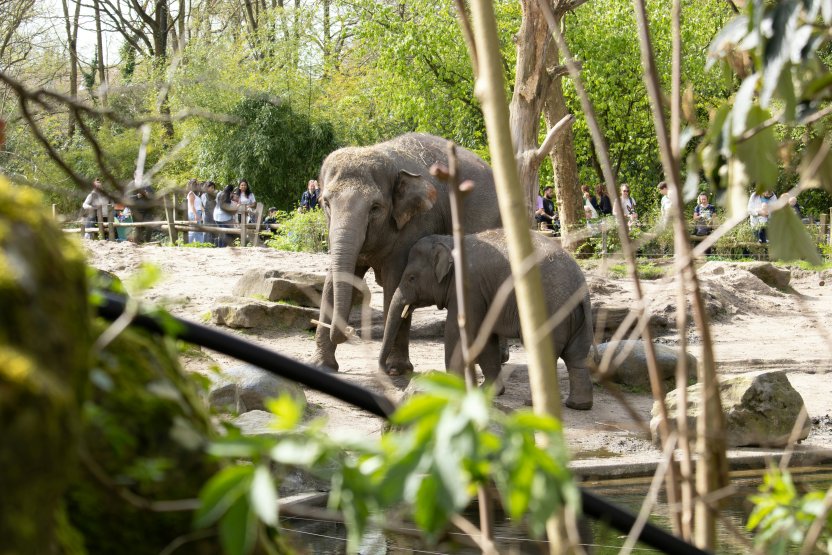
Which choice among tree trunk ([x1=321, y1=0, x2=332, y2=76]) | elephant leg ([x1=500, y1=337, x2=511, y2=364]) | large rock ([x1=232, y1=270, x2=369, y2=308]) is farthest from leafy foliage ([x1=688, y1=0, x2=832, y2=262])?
tree trunk ([x1=321, y1=0, x2=332, y2=76])

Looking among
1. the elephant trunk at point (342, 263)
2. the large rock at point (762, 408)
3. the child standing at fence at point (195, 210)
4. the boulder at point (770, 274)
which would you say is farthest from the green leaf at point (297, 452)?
the child standing at fence at point (195, 210)

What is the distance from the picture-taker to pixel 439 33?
106ft

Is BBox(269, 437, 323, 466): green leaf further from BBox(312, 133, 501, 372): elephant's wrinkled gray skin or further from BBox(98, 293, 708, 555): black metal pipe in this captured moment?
BBox(312, 133, 501, 372): elephant's wrinkled gray skin

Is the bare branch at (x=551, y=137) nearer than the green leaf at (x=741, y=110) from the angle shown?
No

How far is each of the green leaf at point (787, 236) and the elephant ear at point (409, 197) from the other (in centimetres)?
1011

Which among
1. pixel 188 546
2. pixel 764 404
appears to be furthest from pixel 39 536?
pixel 764 404

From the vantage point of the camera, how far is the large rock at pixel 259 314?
1365 centimetres

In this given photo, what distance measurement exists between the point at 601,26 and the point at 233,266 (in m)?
18.7

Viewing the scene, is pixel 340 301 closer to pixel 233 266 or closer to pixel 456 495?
pixel 233 266

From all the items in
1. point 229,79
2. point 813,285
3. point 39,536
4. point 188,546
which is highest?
point 229,79

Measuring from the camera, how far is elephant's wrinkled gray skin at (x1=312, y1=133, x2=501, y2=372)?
39.0 ft

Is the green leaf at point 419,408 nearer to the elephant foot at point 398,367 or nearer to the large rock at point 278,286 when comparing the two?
the elephant foot at point 398,367

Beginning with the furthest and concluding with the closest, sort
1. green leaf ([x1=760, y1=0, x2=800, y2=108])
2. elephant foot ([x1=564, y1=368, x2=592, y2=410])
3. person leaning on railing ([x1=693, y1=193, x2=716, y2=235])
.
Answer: person leaning on railing ([x1=693, y1=193, x2=716, y2=235]) < elephant foot ([x1=564, y1=368, x2=592, y2=410]) < green leaf ([x1=760, y1=0, x2=800, y2=108])

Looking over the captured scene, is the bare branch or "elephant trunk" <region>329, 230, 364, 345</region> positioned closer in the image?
"elephant trunk" <region>329, 230, 364, 345</region>
